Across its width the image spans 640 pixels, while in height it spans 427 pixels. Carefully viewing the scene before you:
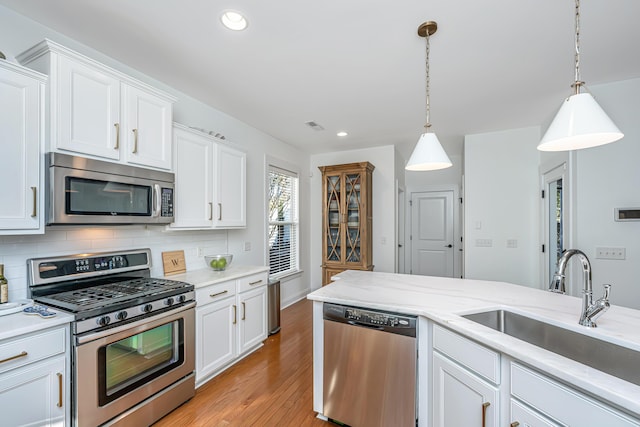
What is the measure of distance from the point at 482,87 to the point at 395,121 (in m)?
1.07

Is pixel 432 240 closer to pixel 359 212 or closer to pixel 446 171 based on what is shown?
pixel 446 171

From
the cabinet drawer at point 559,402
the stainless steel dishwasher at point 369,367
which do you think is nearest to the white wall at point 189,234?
the stainless steel dishwasher at point 369,367

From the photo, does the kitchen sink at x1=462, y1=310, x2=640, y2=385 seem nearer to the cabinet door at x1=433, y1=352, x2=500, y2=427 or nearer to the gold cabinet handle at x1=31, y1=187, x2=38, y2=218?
the cabinet door at x1=433, y1=352, x2=500, y2=427

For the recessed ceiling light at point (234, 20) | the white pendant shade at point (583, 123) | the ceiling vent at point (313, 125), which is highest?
the recessed ceiling light at point (234, 20)

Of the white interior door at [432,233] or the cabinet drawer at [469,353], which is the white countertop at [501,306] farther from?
the white interior door at [432,233]

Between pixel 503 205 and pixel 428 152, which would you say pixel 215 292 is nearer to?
pixel 428 152

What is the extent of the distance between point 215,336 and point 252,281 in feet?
2.05

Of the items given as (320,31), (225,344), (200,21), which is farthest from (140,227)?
(320,31)

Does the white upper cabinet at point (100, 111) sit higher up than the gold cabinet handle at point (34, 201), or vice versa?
the white upper cabinet at point (100, 111)

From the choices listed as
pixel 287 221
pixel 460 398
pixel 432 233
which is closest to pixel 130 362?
pixel 460 398

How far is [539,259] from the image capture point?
12.0ft

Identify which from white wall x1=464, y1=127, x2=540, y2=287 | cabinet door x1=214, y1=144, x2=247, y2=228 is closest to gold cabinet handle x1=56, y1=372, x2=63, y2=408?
cabinet door x1=214, y1=144, x2=247, y2=228

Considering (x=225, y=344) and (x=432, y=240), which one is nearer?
(x=225, y=344)

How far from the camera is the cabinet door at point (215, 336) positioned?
2.25 m
